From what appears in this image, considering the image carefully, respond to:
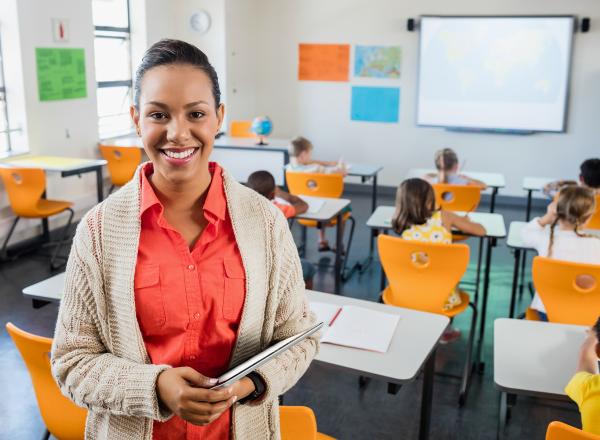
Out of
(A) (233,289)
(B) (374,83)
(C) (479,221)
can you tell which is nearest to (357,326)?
(A) (233,289)

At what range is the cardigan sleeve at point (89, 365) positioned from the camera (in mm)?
1045

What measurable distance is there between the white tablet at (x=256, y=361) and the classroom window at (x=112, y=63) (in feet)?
19.8

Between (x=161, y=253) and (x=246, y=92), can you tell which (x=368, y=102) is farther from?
(x=161, y=253)

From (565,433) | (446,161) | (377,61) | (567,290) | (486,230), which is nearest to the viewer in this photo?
(565,433)

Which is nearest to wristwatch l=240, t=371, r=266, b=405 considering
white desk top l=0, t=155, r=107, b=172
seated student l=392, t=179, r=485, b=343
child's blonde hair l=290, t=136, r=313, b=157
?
seated student l=392, t=179, r=485, b=343

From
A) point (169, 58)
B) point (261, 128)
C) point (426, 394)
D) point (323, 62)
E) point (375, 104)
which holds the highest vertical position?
point (323, 62)

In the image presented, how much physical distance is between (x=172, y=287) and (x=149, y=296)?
0.14 ft

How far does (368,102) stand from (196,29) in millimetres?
2250

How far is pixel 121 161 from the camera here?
610 cm

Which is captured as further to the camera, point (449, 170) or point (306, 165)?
point (306, 165)

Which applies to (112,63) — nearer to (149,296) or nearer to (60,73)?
(60,73)

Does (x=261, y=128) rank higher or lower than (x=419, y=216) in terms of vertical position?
higher

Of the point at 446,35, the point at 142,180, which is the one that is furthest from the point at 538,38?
the point at 142,180

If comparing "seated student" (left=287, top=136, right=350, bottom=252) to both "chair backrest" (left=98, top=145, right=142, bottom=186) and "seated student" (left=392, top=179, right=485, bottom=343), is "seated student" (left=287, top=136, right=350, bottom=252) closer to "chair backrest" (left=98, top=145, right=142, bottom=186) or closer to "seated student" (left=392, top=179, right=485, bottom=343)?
"chair backrest" (left=98, top=145, right=142, bottom=186)
